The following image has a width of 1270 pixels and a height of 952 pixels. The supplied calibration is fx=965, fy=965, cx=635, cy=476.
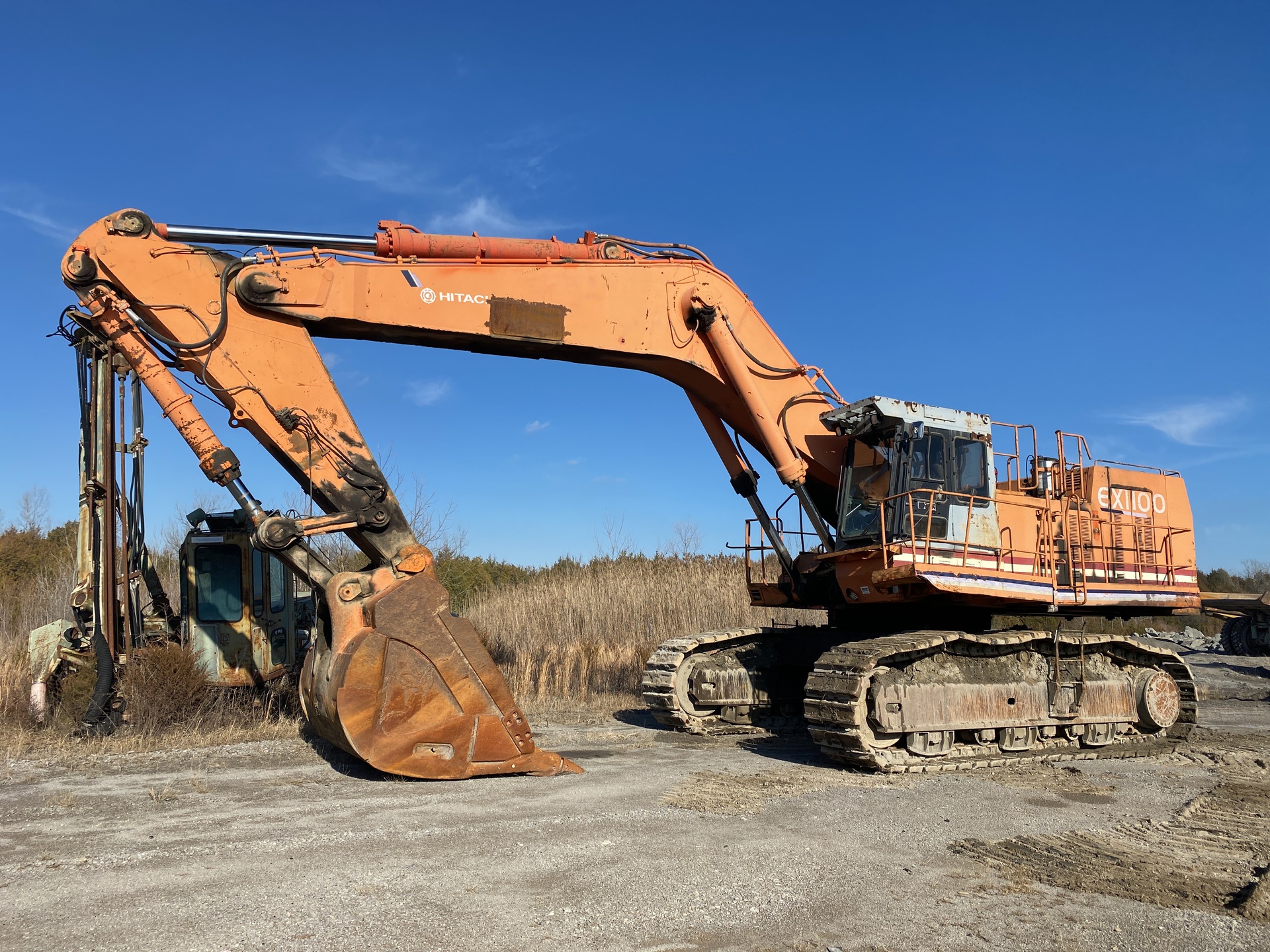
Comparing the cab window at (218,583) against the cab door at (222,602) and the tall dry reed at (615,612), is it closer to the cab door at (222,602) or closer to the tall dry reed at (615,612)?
the cab door at (222,602)

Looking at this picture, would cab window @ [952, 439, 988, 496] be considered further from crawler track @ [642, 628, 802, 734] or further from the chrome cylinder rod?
the chrome cylinder rod

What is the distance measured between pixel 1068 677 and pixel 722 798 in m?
5.28

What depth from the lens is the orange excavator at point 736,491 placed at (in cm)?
788

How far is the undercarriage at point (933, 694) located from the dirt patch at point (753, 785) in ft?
1.04

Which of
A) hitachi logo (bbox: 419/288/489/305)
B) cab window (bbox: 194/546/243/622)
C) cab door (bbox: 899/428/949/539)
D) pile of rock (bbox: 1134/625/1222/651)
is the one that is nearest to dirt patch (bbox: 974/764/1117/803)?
cab door (bbox: 899/428/949/539)

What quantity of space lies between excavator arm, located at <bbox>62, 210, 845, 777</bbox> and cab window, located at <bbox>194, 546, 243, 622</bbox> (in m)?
4.22

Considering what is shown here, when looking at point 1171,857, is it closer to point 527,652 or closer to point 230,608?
point 230,608

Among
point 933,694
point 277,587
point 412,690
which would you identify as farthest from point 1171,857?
point 277,587

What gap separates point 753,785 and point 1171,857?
3124 millimetres

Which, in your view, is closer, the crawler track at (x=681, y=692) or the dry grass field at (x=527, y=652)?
the dry grass field at (x=527, y=652)

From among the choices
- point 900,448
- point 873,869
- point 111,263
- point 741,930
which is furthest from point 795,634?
point 111,263

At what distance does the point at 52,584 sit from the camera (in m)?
22.5

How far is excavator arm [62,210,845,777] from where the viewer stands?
25.1 ft

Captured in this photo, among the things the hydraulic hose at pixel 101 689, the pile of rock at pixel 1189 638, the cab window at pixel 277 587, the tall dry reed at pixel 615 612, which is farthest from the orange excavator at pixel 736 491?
the pile of rock at pixel 1189 638
